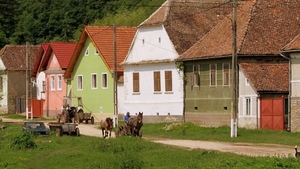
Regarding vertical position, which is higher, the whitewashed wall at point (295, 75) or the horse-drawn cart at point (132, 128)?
the whitewashed wall at point (295, 75)

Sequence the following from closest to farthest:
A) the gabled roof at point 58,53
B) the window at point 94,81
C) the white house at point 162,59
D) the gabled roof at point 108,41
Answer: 1. the white house at point 162,59
2. the gabled roof at point 108,41
3. the window at point 94,81
4. the gabled roof at point 58,53

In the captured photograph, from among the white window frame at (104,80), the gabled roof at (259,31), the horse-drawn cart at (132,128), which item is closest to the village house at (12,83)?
the white window frame at (104,80)

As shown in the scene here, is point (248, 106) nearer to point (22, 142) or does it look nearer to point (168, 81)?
point (168, 81)

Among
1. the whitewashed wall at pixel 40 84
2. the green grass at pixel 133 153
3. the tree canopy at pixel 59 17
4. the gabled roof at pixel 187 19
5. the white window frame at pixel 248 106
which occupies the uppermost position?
the tree canopy at pixel 59 17

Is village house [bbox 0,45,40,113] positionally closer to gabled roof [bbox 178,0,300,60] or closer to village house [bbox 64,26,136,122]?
village house [bbox 64,26,136,122]

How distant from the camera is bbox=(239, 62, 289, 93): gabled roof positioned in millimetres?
45091

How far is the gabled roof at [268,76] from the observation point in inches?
1775

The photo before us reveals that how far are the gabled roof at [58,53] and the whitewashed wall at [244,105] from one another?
84.3ft

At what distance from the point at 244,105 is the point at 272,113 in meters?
2.37

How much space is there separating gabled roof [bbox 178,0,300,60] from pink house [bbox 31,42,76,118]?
20996mm

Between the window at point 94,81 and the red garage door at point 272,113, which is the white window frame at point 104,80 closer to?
the window at point 94,81

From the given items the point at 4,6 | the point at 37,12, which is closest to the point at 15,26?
the point at 37,12

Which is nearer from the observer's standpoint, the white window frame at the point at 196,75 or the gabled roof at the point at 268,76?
the gabled roof at the point at 268,76

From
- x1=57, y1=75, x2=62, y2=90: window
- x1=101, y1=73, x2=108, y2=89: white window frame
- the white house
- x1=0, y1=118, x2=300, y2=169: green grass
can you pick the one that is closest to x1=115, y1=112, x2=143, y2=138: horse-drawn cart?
x1=0, y1=118, x2=300, y2=169: green grass
